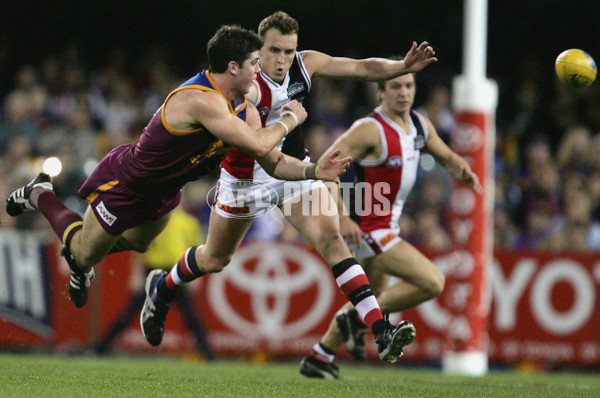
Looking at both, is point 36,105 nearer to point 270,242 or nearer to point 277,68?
point 270,242

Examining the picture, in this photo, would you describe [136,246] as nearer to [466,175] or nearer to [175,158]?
[175,158]

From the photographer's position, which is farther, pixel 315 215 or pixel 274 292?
pixel 274 292

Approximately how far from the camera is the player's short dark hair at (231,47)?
585 centimetres

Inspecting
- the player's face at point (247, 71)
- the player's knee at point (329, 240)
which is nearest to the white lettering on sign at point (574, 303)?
the player's knee at point (329, 240)

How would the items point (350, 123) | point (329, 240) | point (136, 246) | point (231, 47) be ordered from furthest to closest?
point (350, 123) < point (136, 246) < point (329, 240) < point (231, 47)

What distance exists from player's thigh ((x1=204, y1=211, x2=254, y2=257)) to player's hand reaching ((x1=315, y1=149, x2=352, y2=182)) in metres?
1.21

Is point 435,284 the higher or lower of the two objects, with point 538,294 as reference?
higher

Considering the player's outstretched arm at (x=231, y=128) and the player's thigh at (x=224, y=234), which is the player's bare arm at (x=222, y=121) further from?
the player's thigh at (x=224, y=234)

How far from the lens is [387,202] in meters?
7.58

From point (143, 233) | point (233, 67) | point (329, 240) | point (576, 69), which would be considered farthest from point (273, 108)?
point (576, 69)

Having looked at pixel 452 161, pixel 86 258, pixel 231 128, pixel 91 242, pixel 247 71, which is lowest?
pixel 86 258

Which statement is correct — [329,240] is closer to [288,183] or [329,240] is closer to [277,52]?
[288,183]

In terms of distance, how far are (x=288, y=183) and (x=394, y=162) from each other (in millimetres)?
1207

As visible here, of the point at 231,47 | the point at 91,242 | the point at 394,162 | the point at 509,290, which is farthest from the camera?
the point at 509,290
